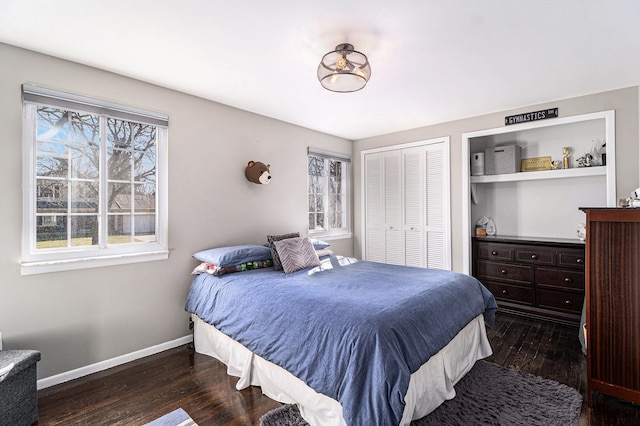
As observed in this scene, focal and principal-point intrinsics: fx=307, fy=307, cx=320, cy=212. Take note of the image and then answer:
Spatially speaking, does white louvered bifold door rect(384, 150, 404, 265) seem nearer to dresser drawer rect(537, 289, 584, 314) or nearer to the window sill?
dresser drawer rect(537, 289, 584, 314)

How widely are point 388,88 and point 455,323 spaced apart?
86.9 inches

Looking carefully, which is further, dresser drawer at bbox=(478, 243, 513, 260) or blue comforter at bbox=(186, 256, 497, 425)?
dresser drawer at bbox=(478, 243, 513, 260)

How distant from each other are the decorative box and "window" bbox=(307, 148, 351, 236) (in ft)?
6.82

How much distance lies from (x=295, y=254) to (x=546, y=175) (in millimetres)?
3179

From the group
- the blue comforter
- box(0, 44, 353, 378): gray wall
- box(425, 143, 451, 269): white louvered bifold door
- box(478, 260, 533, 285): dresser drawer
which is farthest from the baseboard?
box(478, 260, 533, 285): dresser drawer

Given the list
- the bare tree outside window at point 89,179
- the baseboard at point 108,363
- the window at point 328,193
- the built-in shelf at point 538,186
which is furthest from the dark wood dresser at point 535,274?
the bare tree outside window at point 89,179

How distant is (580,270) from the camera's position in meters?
3.41

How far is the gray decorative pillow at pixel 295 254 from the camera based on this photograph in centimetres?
301

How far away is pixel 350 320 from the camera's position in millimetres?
1787

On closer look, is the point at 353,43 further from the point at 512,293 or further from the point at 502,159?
the point at 512,293

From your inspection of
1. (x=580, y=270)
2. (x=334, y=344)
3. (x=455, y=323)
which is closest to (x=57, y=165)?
(x=334, y=344)

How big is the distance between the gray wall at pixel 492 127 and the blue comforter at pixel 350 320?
68.8 inches

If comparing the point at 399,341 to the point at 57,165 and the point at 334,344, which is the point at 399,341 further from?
the point at 57,165

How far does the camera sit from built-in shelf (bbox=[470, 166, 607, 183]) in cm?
337
